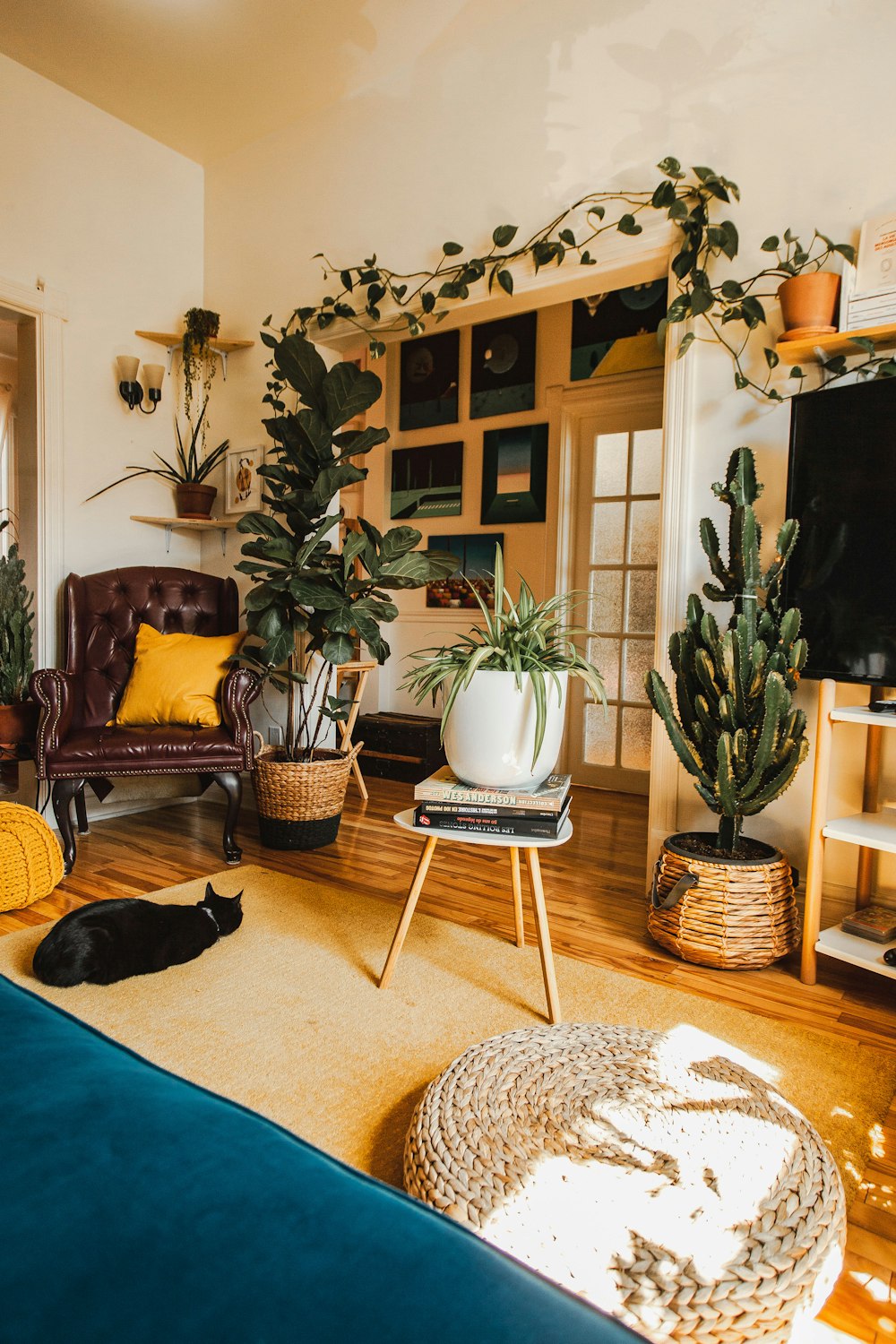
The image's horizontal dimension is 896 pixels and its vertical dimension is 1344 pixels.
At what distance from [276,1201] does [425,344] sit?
5.19m

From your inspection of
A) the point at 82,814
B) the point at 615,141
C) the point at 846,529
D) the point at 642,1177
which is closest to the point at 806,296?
the point at 846,529

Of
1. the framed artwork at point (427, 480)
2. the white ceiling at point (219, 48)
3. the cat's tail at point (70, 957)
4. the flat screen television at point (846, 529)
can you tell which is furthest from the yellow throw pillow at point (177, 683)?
the white ceiling at point (219, 48)

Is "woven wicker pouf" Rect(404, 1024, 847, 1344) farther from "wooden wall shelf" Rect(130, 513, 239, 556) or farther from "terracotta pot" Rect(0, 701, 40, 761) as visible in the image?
"wooden wall shelf" Rect(130, 513, 239, 556)

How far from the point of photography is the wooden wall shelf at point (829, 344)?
6.77 ft

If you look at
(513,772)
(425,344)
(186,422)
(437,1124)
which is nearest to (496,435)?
(425,344)

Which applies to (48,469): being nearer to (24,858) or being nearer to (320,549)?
(320,549)

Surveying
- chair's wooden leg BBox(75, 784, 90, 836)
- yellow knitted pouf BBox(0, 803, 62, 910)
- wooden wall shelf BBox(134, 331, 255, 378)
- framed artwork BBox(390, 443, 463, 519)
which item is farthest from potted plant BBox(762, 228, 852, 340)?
chair's wooden leg BBox(75, 784, 90, 836)

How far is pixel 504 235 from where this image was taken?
2.81m

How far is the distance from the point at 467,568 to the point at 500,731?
10.9 feet

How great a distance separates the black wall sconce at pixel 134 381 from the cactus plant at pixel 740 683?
8.84ft

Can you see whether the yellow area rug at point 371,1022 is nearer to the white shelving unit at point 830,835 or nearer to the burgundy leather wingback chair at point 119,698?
the white shelving unit at point 830,835

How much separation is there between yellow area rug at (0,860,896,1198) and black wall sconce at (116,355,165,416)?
2474 millimetres

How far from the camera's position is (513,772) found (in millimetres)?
1755

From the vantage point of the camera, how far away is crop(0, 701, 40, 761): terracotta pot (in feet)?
9.65
